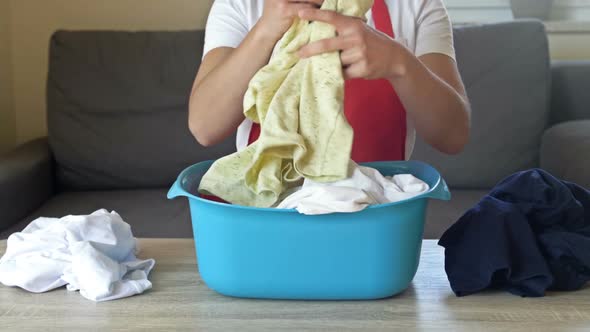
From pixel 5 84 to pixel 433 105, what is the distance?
2.05m

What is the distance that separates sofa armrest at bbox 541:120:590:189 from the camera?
84.4 inches

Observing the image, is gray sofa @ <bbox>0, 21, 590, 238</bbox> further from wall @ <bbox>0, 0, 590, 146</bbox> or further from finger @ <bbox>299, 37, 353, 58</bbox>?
finger @ <bbox>299, 37, 353, 58</bbox>

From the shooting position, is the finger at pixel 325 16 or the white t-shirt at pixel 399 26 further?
the white t-shirt at pixel 399 26

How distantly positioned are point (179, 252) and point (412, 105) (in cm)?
39

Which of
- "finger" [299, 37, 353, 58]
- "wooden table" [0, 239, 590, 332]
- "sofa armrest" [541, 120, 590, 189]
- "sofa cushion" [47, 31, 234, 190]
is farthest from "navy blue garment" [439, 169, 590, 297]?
"sofa cushion" [47, 31, 234, 190]

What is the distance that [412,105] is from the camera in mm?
1075

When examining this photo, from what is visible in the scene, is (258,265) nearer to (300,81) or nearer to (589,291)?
(300,81)

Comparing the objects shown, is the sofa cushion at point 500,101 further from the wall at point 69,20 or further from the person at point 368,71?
the person at point 368,71

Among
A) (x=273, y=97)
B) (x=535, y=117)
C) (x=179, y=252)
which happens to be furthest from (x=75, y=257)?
(x=535, y=117)

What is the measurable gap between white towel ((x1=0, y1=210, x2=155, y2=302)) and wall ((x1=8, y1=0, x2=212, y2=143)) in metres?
1.83

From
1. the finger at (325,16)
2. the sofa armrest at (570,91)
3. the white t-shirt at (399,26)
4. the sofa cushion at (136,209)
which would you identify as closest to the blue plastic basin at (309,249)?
the finger at (325,16)

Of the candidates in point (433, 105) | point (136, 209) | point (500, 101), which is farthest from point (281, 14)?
point (500, 101)

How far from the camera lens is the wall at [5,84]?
8.84 ft

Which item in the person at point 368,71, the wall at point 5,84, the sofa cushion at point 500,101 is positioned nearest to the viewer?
the person at point 368,71
